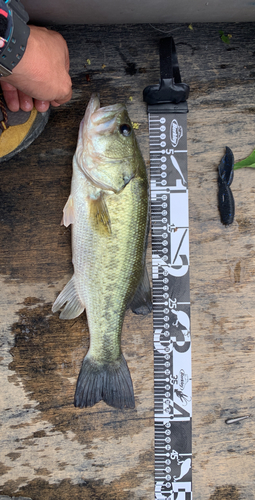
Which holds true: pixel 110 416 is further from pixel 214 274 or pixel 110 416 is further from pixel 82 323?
pixel 214 274

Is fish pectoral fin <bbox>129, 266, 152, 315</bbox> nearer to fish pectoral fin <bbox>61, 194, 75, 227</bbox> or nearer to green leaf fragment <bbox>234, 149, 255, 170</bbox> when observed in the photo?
fish pectoral fin <bbox>61, 194, 75, 227</bbox>

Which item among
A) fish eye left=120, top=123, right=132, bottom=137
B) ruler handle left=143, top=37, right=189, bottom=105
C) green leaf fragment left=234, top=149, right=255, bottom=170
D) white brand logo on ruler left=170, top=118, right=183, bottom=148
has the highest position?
ruler handle left=143, top=37, right=189, bottom=105

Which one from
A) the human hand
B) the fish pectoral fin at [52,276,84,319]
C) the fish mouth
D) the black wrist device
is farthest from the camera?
the fish pectoral fin at [52,276,84,319]

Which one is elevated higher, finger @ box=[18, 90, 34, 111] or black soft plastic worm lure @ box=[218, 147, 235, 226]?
finger @ box=[18, 90, 34, 111]

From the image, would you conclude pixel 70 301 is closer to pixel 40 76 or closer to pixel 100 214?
pixel 100 214

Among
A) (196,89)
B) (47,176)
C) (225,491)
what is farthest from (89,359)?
(196,89)

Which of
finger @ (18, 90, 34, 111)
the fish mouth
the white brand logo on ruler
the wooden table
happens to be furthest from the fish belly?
finger @ (18, 90, 34, 111)
